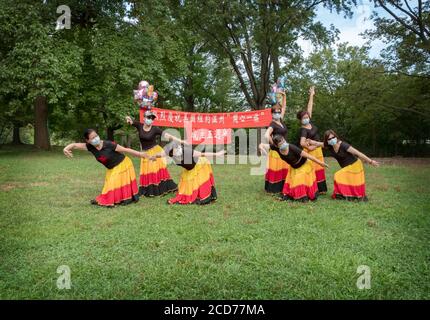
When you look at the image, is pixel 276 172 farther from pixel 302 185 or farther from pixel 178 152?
pixel 178 152

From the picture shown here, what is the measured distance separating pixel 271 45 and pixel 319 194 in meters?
13.5

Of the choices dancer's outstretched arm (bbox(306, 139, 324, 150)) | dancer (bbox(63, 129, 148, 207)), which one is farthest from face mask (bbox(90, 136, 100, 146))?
dancer's outstretched arm (bbox(306, 139, 324, 150))

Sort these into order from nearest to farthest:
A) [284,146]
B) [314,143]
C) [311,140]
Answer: [284,146], [314,143], [311,140]

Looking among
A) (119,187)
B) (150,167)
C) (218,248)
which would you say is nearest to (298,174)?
(150,167)

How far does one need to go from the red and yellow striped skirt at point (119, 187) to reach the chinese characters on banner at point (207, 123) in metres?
12.2

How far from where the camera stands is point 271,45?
20.6 metres

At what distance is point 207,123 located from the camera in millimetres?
21562

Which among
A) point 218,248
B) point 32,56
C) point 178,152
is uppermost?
point 32,56

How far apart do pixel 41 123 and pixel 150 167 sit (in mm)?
17569

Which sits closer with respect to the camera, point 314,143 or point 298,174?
point 298,174

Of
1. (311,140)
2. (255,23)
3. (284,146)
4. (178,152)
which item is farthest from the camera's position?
(255,23)

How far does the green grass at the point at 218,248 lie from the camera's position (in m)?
3.88

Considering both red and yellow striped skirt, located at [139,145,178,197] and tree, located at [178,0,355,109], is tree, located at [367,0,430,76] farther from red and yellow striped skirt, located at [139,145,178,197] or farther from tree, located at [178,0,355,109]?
red and yellow striped skirt, located at [139,145,178,197]

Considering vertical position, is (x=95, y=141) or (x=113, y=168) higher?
(x=95, y=141)
